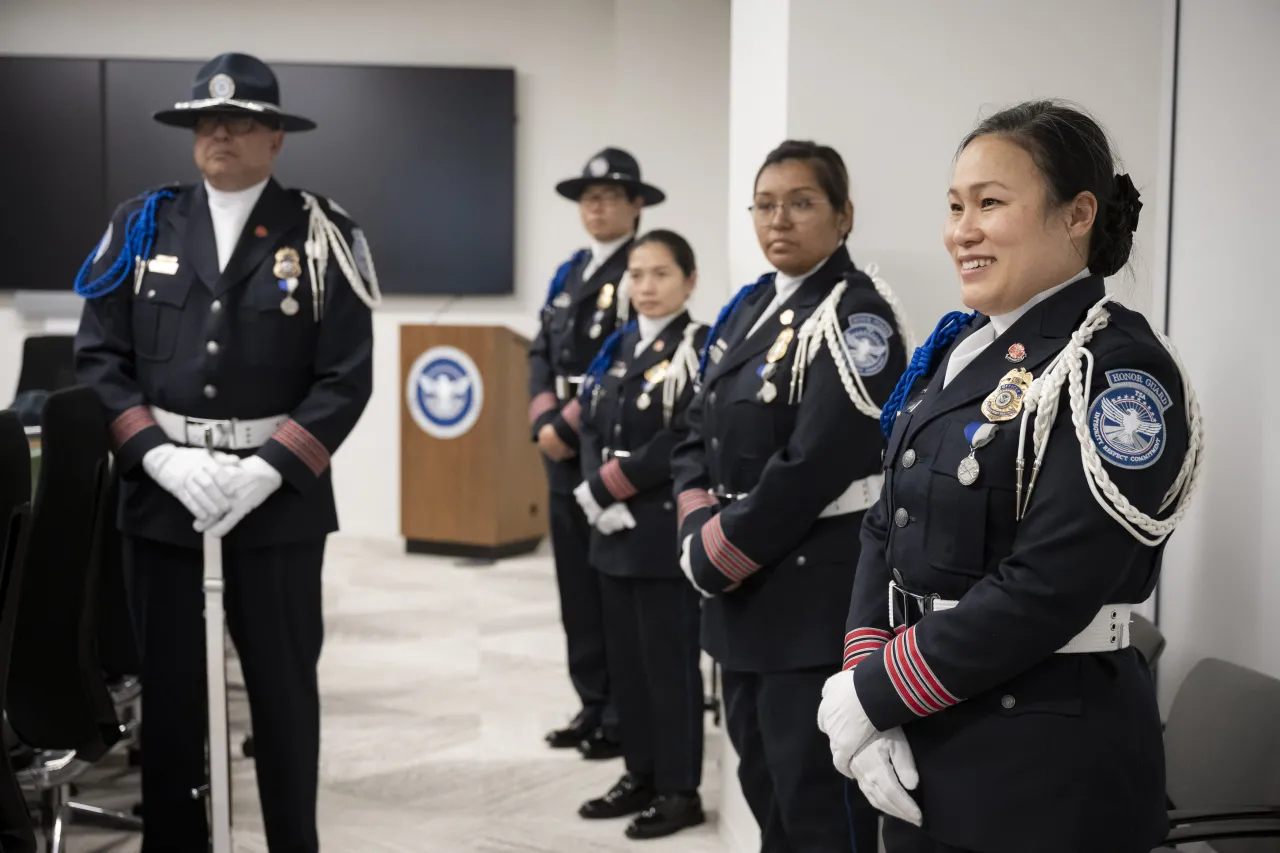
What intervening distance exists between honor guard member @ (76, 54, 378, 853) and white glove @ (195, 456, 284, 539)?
2 cm

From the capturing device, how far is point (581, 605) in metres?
3.91

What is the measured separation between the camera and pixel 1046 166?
138 centimetres

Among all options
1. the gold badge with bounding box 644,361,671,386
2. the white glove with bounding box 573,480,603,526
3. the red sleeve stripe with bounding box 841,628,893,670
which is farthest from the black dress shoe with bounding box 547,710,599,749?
the red sleeve stripe with bounding box 841,628,893,670

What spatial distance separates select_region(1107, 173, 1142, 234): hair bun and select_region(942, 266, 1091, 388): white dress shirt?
55mm

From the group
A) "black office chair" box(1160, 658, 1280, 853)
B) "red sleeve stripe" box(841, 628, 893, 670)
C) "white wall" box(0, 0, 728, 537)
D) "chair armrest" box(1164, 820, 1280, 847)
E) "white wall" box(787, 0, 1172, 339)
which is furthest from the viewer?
"white wall" box(0, 0, 728, 537)

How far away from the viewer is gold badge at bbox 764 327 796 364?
220 centimetres

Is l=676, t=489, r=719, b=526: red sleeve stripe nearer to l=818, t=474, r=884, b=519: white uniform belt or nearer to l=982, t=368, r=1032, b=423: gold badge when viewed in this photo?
l=818, t=474, r=884, b=519: white uniform belt

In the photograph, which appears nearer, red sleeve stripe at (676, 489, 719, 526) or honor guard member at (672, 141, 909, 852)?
honor guard member at (672, 141, 909, 852)

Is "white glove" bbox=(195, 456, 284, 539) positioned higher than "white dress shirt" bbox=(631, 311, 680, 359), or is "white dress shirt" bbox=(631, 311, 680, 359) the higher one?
"white dress shirt" bbox=(631, 311, 680, 359)

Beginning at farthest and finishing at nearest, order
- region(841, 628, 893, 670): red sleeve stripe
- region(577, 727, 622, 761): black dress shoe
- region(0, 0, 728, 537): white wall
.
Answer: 1. region(0, 0, 728, 537): white wall
2. region(577, 727, 622, 761): black dress shoe
3. region(841, 628, 893, 670): red sleeve stripe

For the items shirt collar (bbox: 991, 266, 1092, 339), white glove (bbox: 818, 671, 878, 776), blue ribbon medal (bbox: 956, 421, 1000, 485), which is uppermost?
shirt collar (bbox: 991, 266, 1092, 339)

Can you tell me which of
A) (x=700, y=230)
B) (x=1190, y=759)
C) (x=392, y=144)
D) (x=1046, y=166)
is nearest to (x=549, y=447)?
(x=1190, y=759)

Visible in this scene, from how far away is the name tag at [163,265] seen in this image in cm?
260

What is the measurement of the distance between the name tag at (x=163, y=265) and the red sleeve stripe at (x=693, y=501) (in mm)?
1131
